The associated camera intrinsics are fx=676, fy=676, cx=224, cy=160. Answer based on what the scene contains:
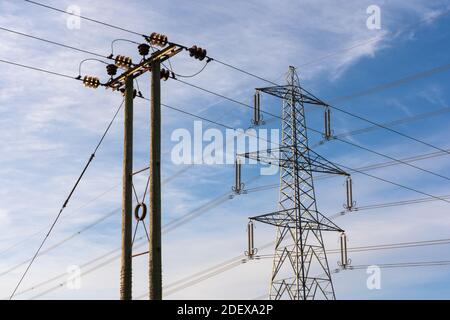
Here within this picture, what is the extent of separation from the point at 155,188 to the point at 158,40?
173 inches

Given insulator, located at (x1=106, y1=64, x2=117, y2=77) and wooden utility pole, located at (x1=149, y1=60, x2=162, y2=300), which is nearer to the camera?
wooden utility pole, located at (x1=149, y1=60, x2=162, y2=300)

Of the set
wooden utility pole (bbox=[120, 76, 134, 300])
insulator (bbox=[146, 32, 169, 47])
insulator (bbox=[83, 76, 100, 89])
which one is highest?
insulator (bbox=[146, 32, 169, 47])

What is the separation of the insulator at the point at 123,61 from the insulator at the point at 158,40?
3.50 ft

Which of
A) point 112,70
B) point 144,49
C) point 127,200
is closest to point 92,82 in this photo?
point 112,70

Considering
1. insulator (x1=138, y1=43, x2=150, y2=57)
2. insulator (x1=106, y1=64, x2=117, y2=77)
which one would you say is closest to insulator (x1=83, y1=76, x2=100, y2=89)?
insulator (x1=106, y1=64, x2=117, y2=77)

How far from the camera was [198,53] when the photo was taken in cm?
1964

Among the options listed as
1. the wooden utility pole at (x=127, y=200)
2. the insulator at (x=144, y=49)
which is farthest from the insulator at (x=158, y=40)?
the wooden utility pole at (x=127, y=200)

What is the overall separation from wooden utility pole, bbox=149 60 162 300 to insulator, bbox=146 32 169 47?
50 centimetres

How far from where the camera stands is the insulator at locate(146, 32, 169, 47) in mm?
18797

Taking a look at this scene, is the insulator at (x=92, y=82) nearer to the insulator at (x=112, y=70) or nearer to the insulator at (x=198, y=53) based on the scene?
the insulator at (x=112, y=70)

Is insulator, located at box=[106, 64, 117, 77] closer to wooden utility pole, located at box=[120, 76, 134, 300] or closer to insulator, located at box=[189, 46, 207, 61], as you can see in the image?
wooden utility pole, located at box=[120, 76, 134, 300]

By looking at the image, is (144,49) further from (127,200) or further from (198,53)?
(127,200)
